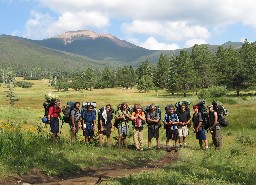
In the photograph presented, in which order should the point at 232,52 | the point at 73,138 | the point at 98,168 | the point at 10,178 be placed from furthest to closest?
1. the point at 232,52
2. the point at 73,138
3. the point at 98,168
4. the point at 10,178

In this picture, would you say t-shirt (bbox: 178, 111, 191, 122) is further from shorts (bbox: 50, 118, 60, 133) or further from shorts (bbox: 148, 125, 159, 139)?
shorts (bbox: 50, 118, 60, 133)

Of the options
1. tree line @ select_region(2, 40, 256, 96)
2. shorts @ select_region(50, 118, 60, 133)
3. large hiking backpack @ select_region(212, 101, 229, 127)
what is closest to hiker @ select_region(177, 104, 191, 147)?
large hiking backpack @ select_region(212, 101, 229, 127)

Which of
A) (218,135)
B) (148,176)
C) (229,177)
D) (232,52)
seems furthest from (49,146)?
(232,52)

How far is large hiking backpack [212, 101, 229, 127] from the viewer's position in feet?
62.7

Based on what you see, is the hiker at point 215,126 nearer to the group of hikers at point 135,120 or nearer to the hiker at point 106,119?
the group of hikers at point 135,120

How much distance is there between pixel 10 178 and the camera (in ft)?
35.9

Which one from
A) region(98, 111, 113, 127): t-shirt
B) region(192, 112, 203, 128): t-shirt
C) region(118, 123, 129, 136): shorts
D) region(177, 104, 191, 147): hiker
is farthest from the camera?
region(177, 104, 191, 147): hiker

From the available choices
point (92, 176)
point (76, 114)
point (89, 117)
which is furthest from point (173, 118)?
point (92, 176)

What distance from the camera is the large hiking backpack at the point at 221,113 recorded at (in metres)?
19.1

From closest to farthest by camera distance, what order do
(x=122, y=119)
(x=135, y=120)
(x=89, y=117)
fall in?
(x=89, y=117)
(x=122, y=119)
(x=135, y=120)

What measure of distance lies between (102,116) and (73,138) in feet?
6.09

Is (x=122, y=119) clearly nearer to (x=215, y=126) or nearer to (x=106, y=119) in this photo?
(x=106, y=119)

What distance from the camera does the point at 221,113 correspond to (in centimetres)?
1933

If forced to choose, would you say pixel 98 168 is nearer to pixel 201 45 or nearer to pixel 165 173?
pixel 165 173
